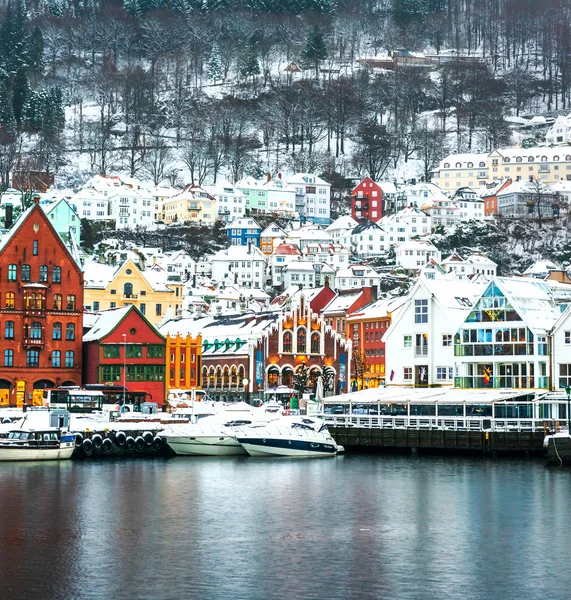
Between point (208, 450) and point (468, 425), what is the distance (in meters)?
19.8

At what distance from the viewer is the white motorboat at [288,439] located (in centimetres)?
9506

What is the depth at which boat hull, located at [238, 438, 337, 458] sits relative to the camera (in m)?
95.0

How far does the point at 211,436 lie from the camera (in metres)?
95.8

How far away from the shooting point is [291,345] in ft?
453

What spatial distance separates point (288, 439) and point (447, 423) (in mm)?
12638

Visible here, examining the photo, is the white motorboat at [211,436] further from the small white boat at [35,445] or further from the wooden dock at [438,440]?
the small white boat at [35,445]

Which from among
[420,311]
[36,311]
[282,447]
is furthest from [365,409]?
[36,311]

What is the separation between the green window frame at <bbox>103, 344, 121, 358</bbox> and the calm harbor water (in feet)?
120

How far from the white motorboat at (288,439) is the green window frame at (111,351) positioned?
29702 millimetres

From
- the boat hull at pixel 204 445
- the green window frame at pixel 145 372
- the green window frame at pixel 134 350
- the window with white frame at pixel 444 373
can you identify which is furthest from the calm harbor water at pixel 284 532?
the green window frame at pixel 134 350

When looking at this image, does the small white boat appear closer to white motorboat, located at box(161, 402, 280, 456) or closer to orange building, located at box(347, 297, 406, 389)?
white motorboat, located at box(161, 402, 280, 456)

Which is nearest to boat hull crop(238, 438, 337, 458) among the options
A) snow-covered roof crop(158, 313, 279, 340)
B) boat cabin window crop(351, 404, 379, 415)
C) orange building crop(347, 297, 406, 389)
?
boat cabin window crop(351, 404, 379, 415)

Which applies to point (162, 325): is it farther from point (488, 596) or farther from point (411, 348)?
point (488, 596)

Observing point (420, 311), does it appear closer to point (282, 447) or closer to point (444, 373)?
point (444, 373)
